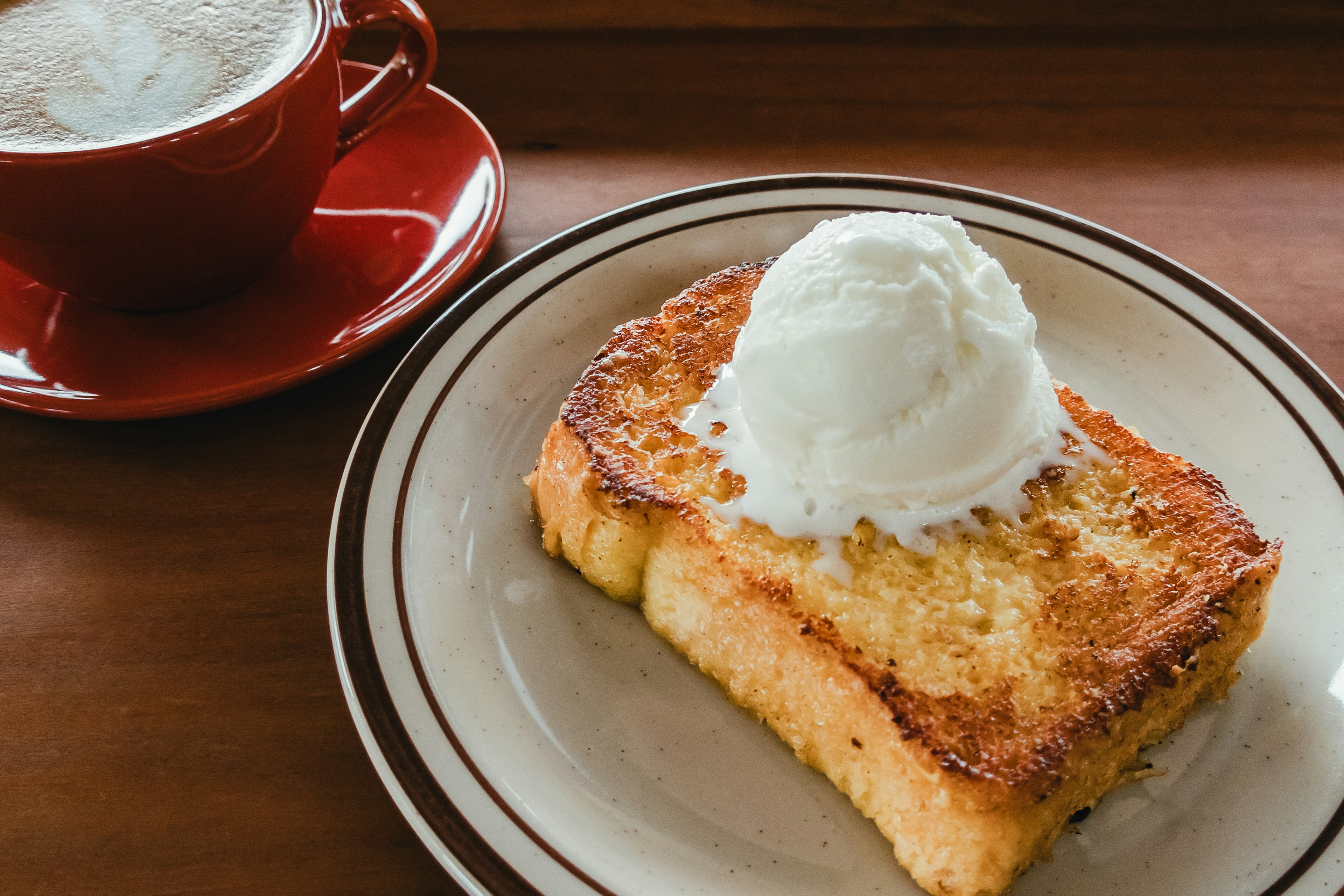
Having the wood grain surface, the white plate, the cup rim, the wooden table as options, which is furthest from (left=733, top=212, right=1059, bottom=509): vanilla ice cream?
the wood grain surface

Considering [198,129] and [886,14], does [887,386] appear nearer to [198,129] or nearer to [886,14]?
[198,129]

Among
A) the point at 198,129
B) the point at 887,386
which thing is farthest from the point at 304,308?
the point at 887,386

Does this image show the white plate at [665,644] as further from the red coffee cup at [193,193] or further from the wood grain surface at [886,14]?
the wood grain surface at [886,14]

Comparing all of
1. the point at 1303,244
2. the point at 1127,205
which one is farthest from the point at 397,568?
the point at 1303,244

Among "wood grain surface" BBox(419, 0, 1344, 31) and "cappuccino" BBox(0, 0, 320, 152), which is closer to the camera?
"cappuccino" BBox(0, 0, 320, 152)

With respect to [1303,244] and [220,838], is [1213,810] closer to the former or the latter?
[220,838]

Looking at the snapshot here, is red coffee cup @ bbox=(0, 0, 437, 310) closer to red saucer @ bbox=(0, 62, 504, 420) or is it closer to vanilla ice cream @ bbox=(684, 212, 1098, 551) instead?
red saucer @ bbox=(0, 62, 504, 420)
